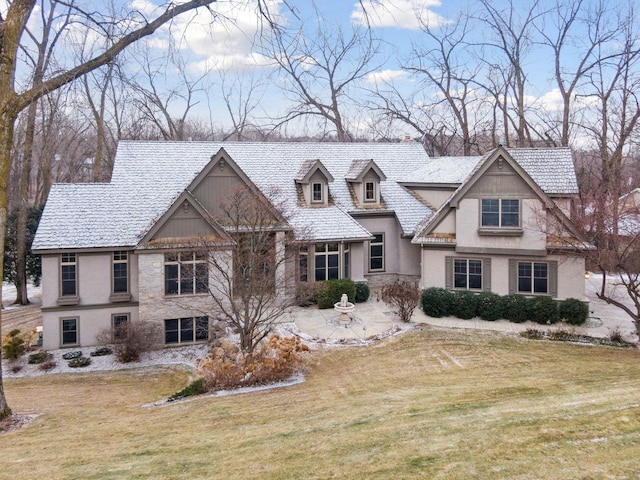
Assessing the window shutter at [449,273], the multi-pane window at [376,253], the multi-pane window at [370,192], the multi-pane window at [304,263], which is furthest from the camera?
the multi-pane window at [370,192]

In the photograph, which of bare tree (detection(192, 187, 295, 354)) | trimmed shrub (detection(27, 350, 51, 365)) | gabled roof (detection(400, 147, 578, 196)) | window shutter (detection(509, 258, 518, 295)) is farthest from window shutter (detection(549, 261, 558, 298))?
trimmed shrub (detection(27, 350, 51, 365))

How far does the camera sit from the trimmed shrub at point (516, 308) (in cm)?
1941

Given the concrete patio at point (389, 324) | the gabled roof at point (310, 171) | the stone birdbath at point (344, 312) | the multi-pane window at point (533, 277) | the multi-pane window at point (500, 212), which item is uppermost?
the gabled roof at point (310, 171)

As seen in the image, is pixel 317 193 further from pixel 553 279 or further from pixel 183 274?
pixel 553 279

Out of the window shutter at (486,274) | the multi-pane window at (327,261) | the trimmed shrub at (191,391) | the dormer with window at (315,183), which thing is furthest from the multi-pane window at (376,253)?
the trimmed shrub at (191,391)

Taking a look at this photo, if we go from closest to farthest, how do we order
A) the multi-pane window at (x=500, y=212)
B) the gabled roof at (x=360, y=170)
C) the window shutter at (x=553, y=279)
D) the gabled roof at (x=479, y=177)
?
1. the gabled roof at (x=479, y=177)
2. the window shutter at (x=553, y=279)
3. the multi-pane window at (x=500, y=212)
4. the gabled roof at (x=360, y=170)

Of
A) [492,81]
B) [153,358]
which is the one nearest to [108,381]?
[153,358]

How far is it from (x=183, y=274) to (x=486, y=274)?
1230 cm

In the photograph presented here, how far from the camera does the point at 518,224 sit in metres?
20.1

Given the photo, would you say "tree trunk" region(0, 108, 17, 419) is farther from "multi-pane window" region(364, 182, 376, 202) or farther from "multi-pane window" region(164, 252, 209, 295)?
"multi-pane window" region(364, 182, 376, 202)

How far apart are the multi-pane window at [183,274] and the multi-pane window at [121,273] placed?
1.73m

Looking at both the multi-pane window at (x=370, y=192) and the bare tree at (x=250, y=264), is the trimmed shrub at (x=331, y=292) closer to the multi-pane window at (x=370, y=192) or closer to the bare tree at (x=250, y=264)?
the bare tree at (x=250, y=264)

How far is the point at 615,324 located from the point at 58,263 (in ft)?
70.1

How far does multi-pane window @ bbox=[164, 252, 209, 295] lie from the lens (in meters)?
18.8
